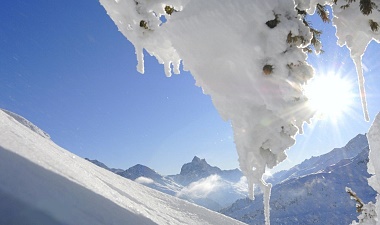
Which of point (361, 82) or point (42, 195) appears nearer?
point (42, 195)

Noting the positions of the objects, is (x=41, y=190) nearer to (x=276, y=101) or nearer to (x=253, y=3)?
(x=276, y=101)

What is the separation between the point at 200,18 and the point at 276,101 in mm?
1270

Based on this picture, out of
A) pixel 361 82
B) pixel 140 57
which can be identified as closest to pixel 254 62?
pixel 361 82

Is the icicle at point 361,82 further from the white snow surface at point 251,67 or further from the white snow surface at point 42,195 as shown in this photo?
the white snow surface at point 42,195

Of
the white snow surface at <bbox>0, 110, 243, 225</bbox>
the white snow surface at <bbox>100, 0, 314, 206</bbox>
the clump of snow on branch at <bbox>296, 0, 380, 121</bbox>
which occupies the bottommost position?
the white snow surface at <bbox>0, 110, 243, 225</bbox>

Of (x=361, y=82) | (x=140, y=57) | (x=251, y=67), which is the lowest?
(x=251, y=67)

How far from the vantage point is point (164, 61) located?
16.3 feet

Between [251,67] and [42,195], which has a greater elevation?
[251,67]

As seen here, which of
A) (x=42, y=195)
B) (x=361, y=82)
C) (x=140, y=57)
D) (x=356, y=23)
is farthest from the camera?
(x=140, y=57)

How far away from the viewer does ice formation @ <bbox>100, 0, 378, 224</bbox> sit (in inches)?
140

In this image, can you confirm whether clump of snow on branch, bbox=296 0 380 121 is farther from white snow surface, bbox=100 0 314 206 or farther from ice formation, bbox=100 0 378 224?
white snow surface, bbox=100 0 314 206

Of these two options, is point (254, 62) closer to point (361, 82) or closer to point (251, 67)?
point (251, 67)

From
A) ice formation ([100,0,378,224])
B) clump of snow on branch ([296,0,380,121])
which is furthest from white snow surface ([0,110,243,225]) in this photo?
clump of snow on branch ([296,0,380,121])

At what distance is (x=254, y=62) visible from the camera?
3.64m
